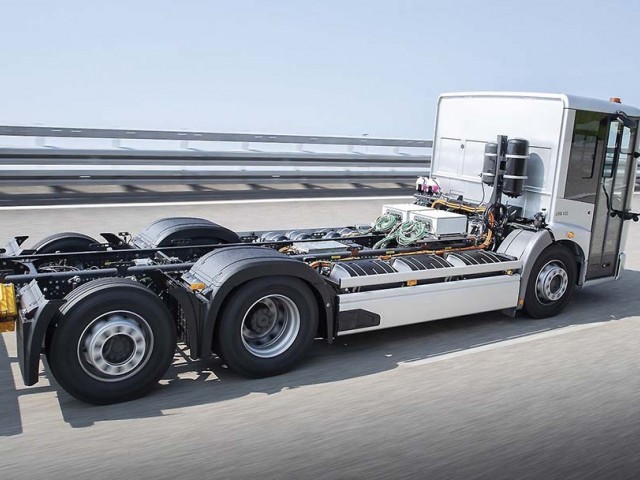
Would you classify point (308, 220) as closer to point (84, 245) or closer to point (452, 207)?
point (452, 207)

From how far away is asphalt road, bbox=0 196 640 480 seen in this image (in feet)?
14.0

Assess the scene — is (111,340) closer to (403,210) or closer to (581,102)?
(403,210)

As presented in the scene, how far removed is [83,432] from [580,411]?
357 centimetres

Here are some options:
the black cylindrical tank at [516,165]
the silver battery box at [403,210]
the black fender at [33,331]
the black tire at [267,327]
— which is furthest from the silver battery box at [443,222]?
the black fender at [33,331]

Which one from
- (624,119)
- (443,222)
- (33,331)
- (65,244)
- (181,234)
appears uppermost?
(624,119)

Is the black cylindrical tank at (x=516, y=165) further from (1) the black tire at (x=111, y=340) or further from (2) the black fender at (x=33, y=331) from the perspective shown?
(2) the black fender at (x=33, y=331)

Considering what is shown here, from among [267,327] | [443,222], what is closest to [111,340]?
[267,327]

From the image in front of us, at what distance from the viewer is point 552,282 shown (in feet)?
25.3

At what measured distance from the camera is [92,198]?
13945mm

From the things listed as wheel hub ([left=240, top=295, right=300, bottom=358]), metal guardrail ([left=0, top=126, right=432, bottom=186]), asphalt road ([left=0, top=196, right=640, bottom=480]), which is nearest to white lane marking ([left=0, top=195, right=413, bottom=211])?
metal guardrail ([left=0, top=126, right=432, bottom=186])

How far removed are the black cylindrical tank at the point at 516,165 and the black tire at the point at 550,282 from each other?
75 cm

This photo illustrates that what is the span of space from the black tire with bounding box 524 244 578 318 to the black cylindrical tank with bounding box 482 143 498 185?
1004 mm

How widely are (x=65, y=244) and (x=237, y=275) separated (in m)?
2.52

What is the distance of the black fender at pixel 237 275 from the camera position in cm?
532
